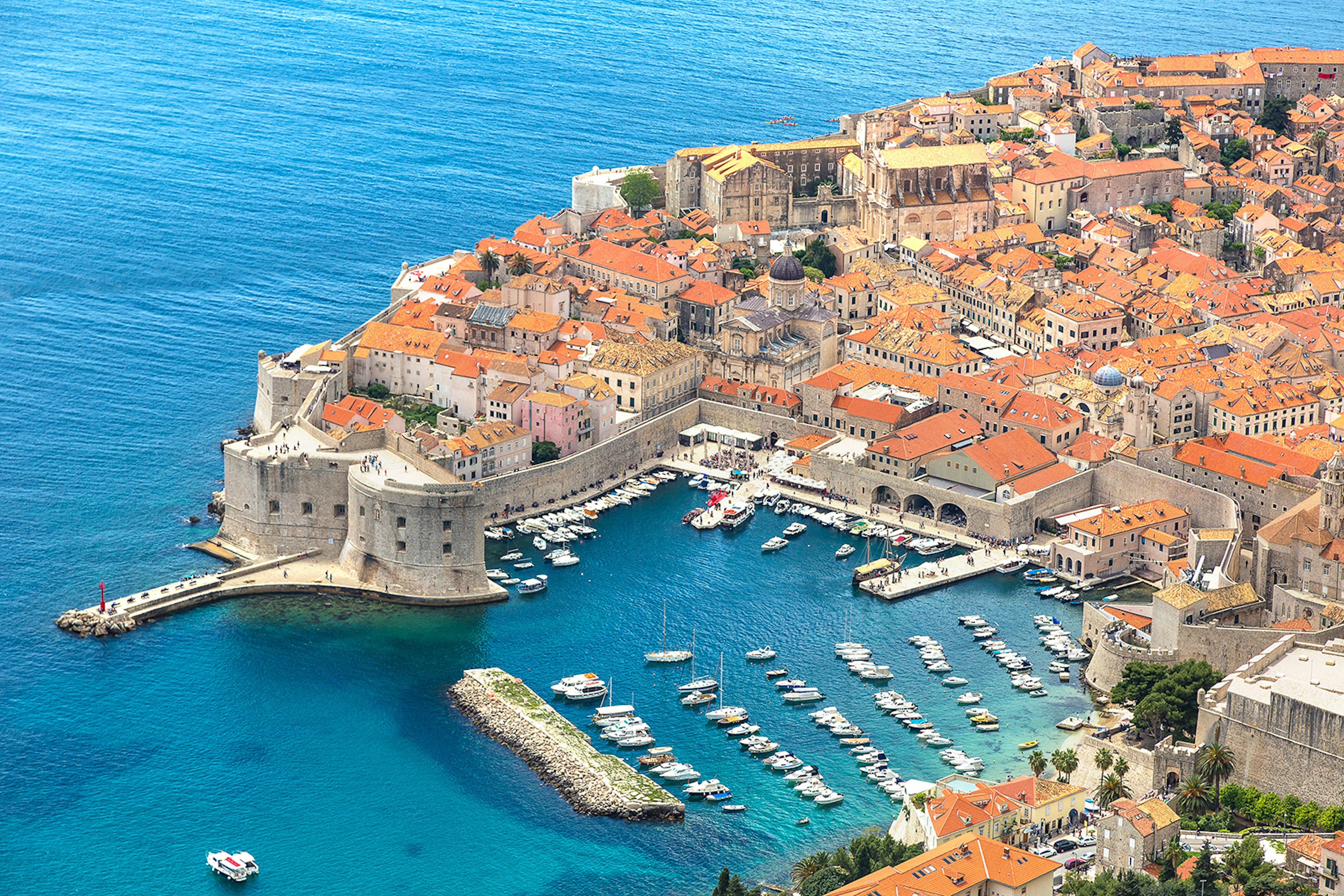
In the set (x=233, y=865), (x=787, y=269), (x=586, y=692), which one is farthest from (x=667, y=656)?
(x=787, y=269)

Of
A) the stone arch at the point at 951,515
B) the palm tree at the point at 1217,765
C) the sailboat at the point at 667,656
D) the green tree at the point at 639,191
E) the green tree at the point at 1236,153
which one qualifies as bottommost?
the sailboat at the point at 667,656

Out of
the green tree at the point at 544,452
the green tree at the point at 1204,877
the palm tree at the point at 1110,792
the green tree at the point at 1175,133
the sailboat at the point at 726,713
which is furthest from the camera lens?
the green tree at the point at 1175,133

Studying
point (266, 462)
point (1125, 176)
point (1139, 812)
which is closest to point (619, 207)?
point (1125, 176)

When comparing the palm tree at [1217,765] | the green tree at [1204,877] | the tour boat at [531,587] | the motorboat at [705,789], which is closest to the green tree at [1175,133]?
the tour boat at [531,587]

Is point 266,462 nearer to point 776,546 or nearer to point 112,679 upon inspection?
point 112,679

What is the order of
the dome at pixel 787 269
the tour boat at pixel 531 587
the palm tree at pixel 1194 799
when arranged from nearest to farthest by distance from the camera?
the palm tree at pixel 1194 799 < the tour boat at pixel 531 587 < the dome at pixel 787 269

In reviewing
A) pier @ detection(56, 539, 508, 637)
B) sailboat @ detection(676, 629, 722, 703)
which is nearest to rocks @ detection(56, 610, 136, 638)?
pier @ detection(56, 539, 508, 637)

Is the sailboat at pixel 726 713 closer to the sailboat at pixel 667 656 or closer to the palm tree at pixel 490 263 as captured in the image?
the sailboat at pixel 667 656
